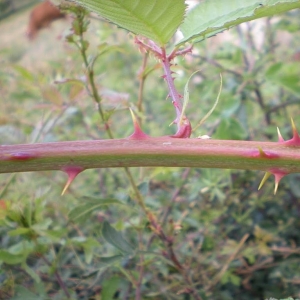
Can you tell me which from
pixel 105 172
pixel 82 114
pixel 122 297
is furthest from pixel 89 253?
pixel 82 114

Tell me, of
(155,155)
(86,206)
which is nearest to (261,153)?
(155,155)

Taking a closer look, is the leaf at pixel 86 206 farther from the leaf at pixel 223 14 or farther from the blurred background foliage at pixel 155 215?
the leaf at pixel 223 14

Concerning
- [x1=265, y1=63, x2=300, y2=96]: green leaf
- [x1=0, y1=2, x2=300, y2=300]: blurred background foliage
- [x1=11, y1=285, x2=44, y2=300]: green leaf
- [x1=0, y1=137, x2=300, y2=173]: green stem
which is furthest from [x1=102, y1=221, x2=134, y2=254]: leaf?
[x1=265, y1=63, x2=300, y2=96]: green leaf

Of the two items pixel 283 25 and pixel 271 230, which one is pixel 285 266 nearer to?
pixel 271 230

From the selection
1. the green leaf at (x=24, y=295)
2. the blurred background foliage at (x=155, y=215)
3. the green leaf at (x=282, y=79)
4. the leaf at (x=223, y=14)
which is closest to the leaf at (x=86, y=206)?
the blurred background foliage at (x=155, y=215)

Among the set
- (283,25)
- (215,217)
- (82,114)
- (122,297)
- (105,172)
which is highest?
(283,25)

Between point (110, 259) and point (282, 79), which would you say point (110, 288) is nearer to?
point (110, 259)

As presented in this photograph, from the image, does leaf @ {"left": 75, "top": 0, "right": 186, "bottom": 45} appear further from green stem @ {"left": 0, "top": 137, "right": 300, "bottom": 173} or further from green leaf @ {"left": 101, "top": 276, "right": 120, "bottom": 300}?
green leaf @ {"left": 101, "top": 276, "right": 120, "bottom": 300}
